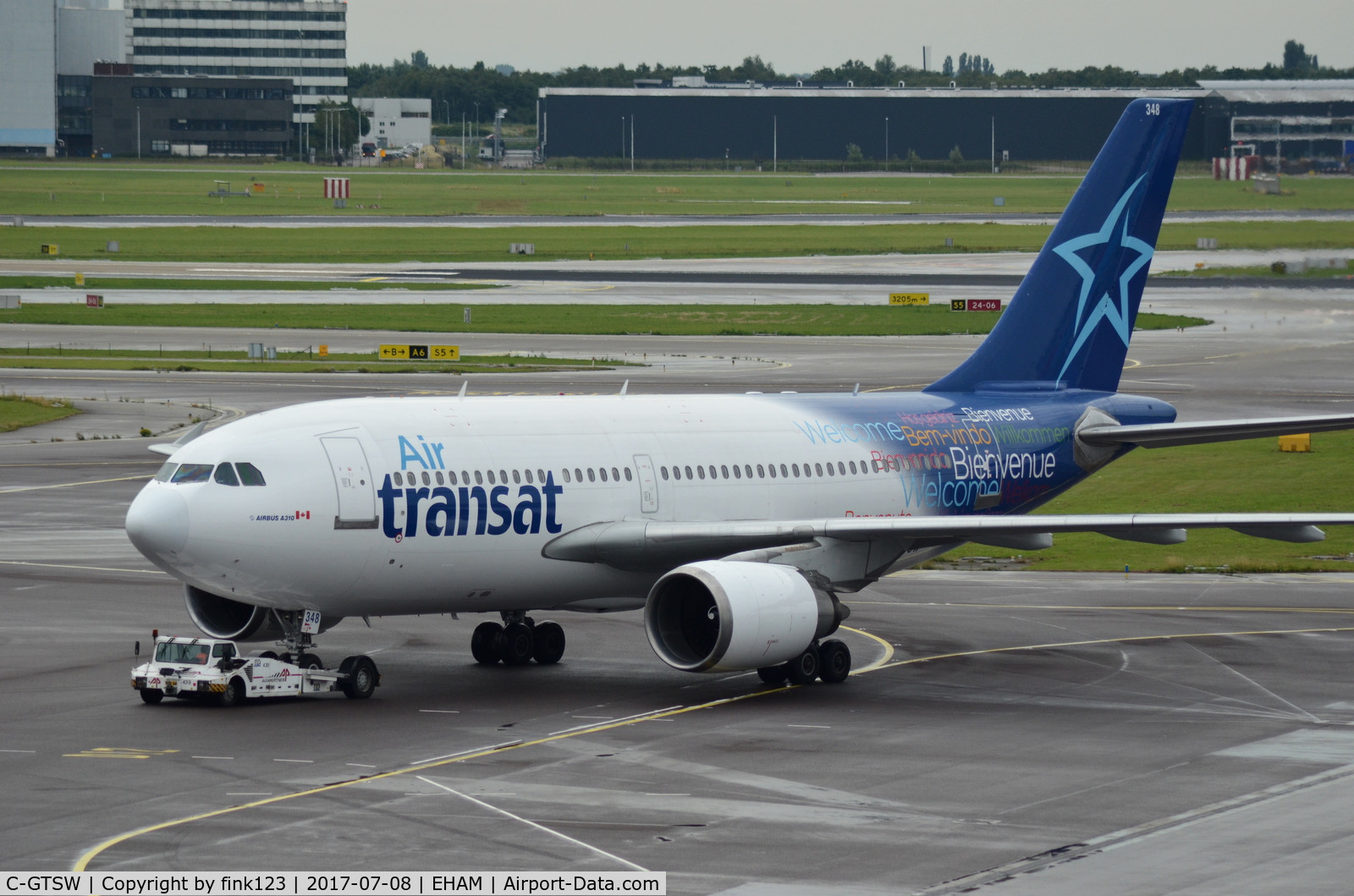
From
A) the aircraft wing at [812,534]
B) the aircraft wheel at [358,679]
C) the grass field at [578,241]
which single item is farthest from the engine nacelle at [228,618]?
the grass field at [578,241]

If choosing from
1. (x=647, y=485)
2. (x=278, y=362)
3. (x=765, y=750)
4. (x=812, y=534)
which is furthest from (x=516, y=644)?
(x=278, y=362)

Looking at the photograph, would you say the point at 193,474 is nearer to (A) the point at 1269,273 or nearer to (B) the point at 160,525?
(B) the point at 160,525

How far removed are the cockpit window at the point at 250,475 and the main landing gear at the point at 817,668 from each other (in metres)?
9.35

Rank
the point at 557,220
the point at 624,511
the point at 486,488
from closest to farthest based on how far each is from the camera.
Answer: the point at 486,488 → the point at 624,511 → the point at 557,220

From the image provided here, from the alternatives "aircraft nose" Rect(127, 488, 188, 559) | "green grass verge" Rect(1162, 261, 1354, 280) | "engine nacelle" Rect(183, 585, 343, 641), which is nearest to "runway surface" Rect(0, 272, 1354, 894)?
"engine nacelle" Rect(183, 585, 343, 641)

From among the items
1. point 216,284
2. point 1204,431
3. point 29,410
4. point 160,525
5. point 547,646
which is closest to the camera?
point 160,525

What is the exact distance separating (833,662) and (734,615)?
3631 mm

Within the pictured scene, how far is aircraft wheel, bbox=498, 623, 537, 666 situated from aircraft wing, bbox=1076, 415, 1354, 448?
13065 mm

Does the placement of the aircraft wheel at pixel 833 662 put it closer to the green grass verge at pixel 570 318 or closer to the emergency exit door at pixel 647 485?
the emergency exit door at pixel 647 485

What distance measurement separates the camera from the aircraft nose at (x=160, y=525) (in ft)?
94.5

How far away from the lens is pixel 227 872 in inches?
792

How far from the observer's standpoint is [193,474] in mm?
29438

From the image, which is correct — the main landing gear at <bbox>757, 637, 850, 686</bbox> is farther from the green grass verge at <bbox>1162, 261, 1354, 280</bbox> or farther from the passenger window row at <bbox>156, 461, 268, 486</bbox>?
the green grass verge at <bbox>1162, 261, 1354, 280</bbox>

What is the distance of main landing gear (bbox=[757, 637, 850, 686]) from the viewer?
32.3m
